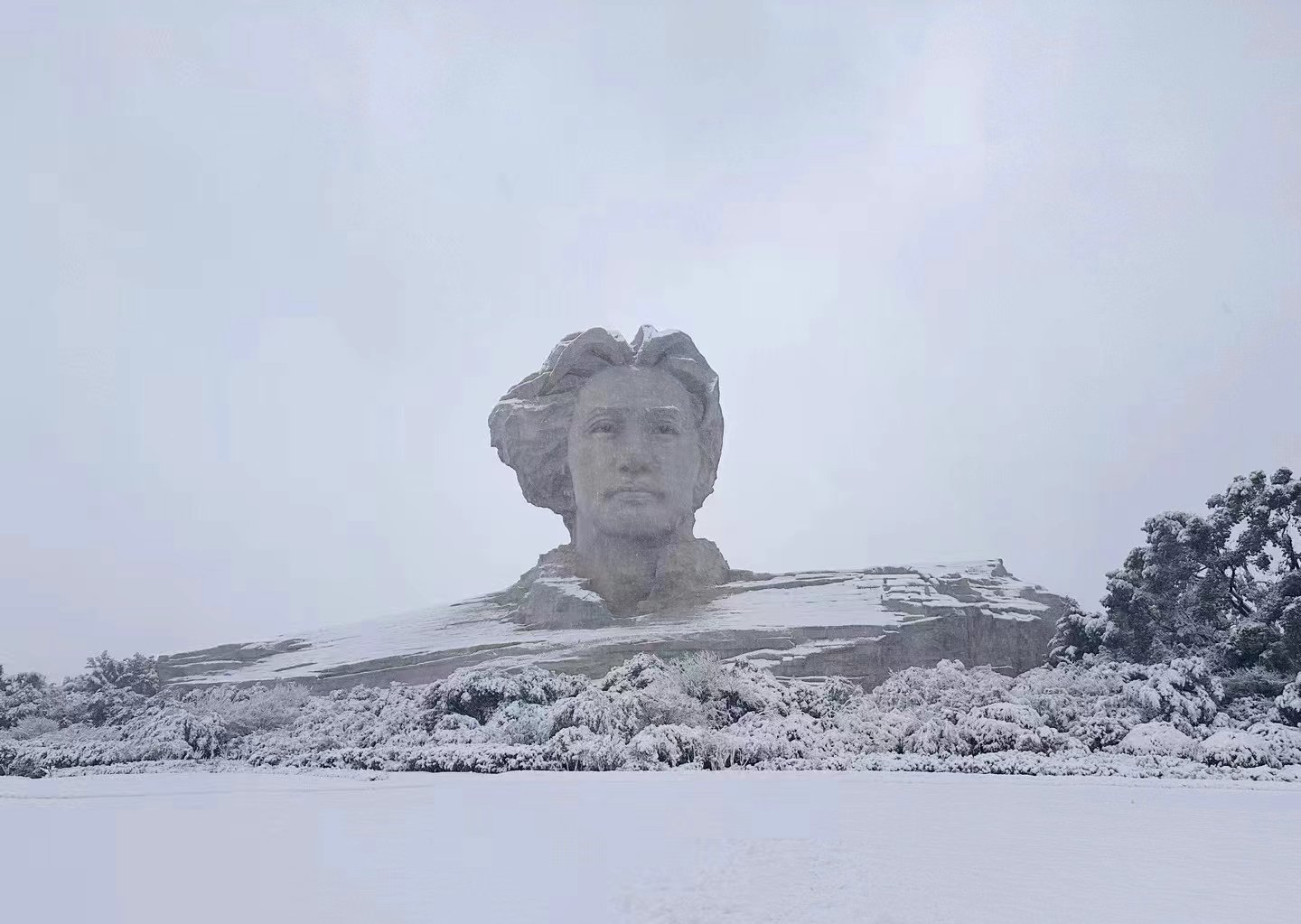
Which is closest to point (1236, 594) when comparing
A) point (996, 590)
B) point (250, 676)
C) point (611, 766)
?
point (996, 590)

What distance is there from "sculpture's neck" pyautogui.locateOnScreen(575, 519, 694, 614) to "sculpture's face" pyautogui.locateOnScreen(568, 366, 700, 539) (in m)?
0.19

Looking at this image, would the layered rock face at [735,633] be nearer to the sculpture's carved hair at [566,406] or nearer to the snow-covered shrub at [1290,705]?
Answer: the sculpture's carved hair at [566,406]

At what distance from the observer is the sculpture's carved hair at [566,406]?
54.1ft

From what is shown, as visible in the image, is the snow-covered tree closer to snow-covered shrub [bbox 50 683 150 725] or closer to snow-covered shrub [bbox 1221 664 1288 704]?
snow-covered shrub [bbox 1221 664 1288 704]

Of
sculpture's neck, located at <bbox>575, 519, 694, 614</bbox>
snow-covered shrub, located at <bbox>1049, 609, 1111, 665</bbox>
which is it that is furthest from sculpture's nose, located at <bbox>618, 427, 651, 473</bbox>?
snow-covered shrub, located at <bbox>1049, 609, 1111, 665</bbox>

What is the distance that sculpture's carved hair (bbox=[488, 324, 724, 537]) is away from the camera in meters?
16.5

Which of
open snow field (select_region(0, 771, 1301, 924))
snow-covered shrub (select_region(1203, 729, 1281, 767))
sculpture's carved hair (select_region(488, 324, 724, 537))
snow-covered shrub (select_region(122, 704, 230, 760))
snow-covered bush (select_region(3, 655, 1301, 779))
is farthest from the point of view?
sculpture's carved hair (select_region(488, 324, 724, 537))

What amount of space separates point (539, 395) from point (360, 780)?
29.4ft

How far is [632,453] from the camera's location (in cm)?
1578

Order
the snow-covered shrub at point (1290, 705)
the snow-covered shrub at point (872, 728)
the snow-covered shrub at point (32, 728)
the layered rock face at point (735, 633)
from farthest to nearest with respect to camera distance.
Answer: the snow-covered shrub at point (32, 728) < the layered rock face at point (735, 633) < the snow-covered shrub at point (872, 728) < the snow-covered shrub at point (1290, 705)

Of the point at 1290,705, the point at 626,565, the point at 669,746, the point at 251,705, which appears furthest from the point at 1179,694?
the point at 251,705

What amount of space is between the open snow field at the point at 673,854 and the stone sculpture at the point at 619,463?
7.62 metres

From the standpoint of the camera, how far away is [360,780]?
31.1 feet

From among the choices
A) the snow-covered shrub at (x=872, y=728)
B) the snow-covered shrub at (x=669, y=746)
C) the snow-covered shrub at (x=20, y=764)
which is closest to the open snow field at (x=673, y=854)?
the snow-covered shrub at (x=669, y=746)
